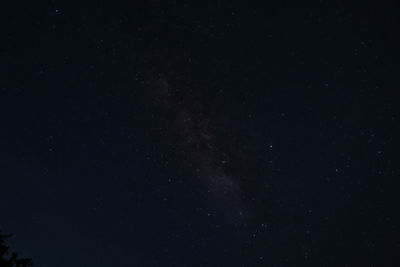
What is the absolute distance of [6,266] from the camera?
431 centimetres

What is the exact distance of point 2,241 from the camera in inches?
171

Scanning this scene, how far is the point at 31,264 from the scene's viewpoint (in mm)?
4496

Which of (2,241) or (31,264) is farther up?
(2,241)

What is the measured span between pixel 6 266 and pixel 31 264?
31 centimetres

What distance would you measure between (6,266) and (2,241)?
33 centimetres

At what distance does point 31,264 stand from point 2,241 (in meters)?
0.51
